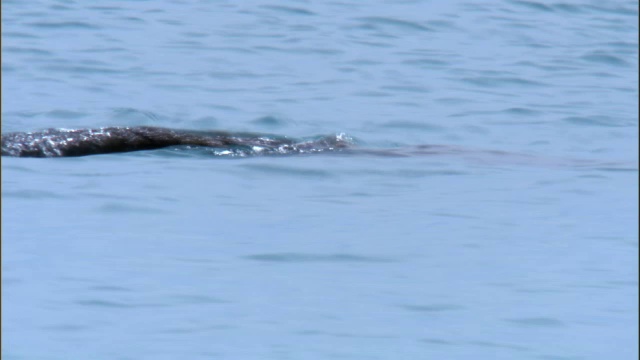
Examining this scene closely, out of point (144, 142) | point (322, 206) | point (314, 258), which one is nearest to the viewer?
point (314, 258)

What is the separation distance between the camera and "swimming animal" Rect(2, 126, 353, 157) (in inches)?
337

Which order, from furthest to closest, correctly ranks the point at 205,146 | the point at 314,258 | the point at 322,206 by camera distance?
1. the point at 205,146
2. the point at 322,206
3. the point at 314,258

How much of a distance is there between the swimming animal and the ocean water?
0.66ft

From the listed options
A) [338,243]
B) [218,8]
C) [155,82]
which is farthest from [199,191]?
[218,8]

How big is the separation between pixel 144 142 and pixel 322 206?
6.61 ft

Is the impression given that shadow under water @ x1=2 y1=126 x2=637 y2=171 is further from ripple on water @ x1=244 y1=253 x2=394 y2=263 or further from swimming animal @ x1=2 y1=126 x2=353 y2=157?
ripple on water @ x1=244 y1=253 x2=394 y2=263

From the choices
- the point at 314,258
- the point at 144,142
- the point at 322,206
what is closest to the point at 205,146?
the point at 144,142

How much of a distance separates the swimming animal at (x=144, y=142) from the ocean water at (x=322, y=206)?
0.66ft

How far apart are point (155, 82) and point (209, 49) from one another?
2120 mm

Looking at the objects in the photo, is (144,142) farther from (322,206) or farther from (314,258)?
(314,258)

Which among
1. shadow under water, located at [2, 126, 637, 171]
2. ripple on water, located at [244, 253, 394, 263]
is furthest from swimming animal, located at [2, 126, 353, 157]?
ripple on water, located at [244, 253, 394, 263]

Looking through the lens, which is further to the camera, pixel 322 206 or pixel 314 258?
pixel 322 206

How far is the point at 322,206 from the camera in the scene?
7320 mm

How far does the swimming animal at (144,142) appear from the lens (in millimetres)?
8570
